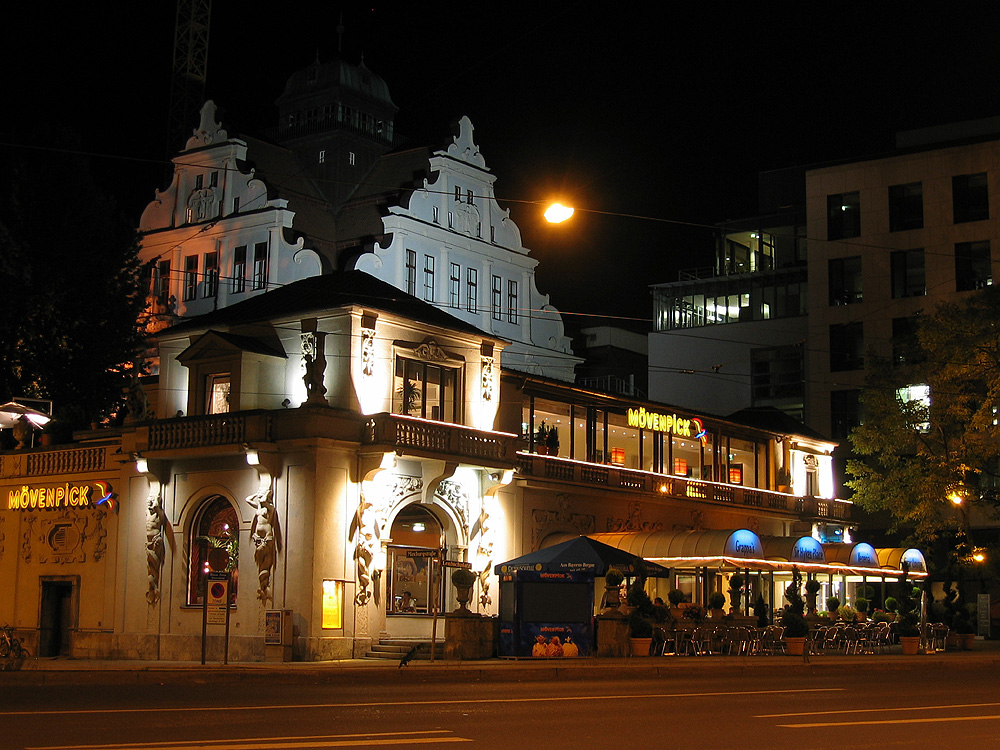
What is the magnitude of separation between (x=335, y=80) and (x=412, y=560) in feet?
143

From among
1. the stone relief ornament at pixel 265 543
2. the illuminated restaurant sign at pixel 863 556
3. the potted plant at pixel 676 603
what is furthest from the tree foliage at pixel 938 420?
the stone relief ornament at pixel 265 543

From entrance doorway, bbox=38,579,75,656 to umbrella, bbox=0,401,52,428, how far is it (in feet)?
19.3

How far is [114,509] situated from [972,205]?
46.9 m

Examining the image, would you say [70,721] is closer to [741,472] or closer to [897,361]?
[741,472]

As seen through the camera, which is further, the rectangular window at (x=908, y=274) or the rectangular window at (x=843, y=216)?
the rectangular window at (x=843, y=216)

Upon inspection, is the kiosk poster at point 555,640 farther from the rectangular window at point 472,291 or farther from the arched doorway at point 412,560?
the rectangular window at point 472,291

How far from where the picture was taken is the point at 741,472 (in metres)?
52.1

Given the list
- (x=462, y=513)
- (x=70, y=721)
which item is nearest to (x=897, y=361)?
(x=462, y=513)

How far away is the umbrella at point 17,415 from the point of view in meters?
40.3

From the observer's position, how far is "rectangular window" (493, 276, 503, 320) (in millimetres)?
67062

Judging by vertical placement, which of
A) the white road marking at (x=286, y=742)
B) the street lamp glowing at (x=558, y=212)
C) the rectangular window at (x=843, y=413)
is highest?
the rectangular window at (x=843, y=413)

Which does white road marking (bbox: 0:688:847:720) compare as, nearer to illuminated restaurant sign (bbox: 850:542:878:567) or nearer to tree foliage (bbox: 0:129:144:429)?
illuminated restaurant sign (bbox: 850:542:878:567)

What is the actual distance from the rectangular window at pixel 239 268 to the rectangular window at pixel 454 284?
10.6 meters

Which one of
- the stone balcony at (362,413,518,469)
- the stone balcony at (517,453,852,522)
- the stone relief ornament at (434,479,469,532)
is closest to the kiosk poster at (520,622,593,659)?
the stone balcony at (362,413,518,469)
